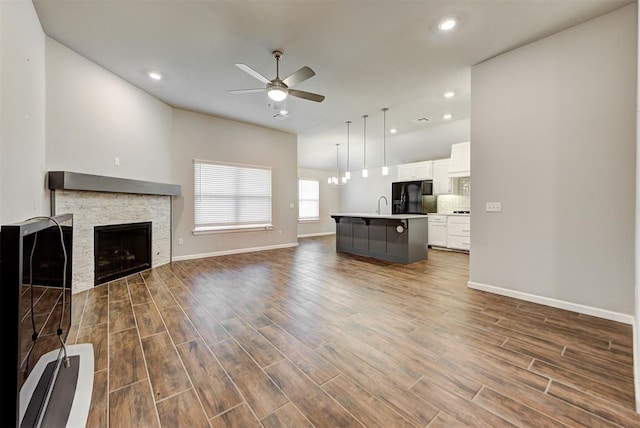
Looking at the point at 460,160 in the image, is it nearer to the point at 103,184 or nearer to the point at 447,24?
the point at 447,24

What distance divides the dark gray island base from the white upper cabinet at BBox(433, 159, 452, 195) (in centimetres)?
219

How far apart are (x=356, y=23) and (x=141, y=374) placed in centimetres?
365

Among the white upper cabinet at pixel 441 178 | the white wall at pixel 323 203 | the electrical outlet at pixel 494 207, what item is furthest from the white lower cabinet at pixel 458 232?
the white wall at pixel 323 203

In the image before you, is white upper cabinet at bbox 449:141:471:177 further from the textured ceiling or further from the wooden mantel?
the wooden mantel

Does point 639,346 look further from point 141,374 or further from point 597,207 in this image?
point 141,374

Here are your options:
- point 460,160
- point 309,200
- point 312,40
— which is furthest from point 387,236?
point 309,200

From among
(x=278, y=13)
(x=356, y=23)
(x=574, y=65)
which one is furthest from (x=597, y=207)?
(x=278, y=13)

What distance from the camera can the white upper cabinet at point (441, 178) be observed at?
7.09m

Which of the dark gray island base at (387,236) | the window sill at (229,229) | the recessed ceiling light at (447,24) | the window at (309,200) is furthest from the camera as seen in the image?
the window at (309,200)

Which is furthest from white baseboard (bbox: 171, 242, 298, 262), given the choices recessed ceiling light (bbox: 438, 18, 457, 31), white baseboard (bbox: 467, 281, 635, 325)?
recessed ceiling light (bbox: 438, 18, 457, 31)

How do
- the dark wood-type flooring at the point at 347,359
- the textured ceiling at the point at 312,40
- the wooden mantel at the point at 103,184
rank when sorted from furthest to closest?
the wooden mantel at the point at 103,184 < the textured ceiling at the point at 312,40 < the dark wood-type flooring at the point at 347,359

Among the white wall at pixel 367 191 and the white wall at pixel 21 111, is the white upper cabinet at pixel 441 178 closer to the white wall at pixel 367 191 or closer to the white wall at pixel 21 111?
the white wall at pixel 367 191

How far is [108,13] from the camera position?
8.65 ft

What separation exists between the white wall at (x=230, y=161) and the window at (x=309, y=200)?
254 cm
